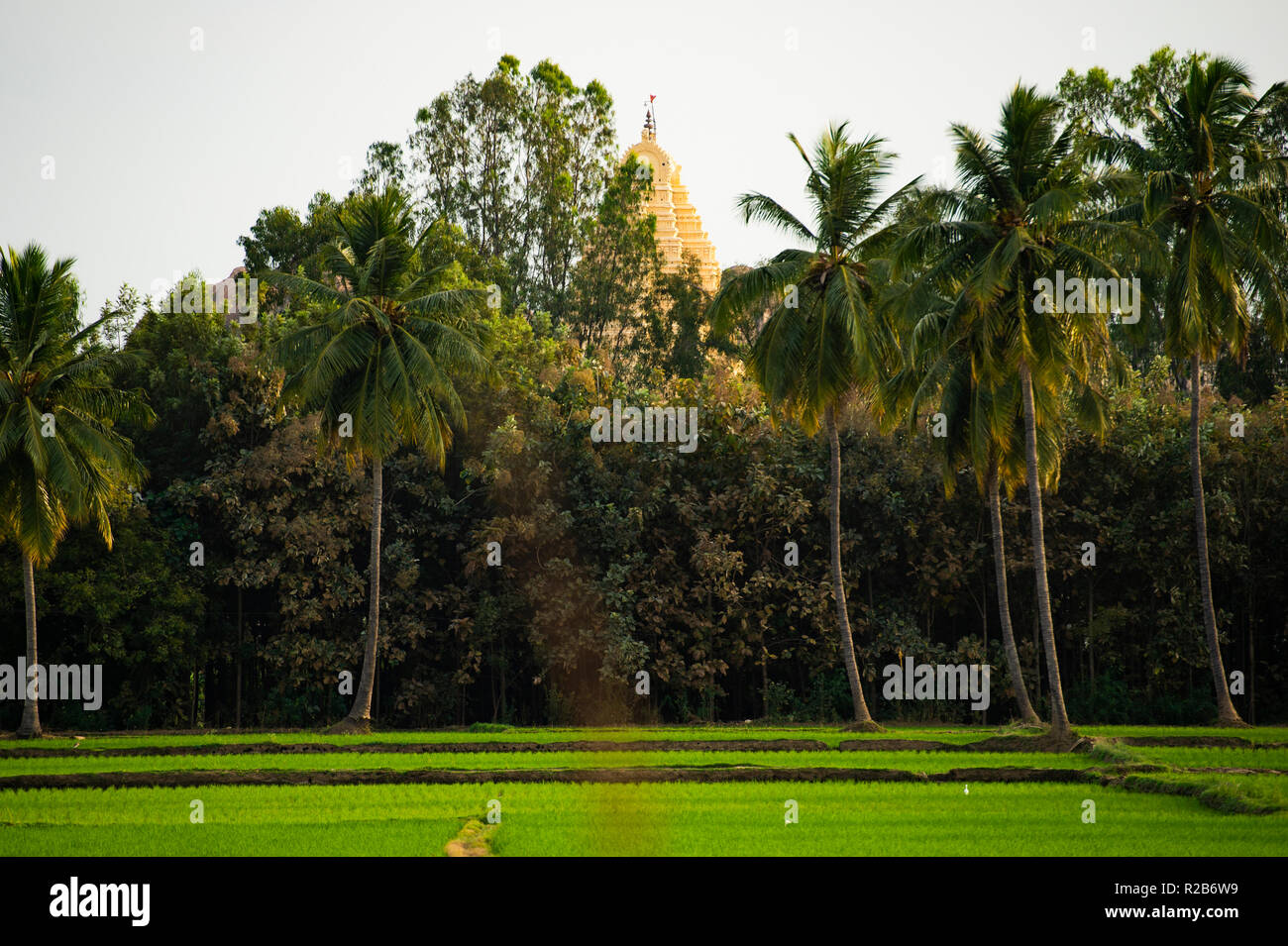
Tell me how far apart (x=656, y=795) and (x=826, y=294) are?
46.7ft

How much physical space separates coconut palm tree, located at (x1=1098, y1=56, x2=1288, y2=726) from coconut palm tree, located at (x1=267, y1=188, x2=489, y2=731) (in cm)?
1510

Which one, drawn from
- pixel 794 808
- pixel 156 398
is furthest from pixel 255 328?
pixel 794 808

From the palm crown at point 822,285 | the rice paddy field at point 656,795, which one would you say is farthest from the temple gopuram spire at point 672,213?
the rice paddy field at point 656,795

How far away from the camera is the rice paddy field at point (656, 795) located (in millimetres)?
12188

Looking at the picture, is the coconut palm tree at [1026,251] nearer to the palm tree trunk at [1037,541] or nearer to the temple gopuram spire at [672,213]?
the palm tree trunk at [1037,541]

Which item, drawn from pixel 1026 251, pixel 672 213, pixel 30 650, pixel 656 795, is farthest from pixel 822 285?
pixel 672 213

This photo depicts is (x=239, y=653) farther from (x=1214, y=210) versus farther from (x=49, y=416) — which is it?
(x=1214, y=210)

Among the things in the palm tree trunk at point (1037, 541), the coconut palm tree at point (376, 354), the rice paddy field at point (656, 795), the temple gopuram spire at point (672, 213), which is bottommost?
the rice paddy field at point (656, 795)

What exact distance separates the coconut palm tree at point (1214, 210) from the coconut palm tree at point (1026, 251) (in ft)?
9.31

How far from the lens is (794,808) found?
14.0 metres

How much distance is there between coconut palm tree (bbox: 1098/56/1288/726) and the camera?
2577 cm

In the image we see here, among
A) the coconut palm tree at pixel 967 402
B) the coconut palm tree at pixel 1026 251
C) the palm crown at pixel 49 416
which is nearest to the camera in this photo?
the coconut palm tree at pixel 1026 251

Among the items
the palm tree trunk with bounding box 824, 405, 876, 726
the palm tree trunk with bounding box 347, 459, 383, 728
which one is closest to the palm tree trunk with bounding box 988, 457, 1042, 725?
the palm tree trunk with bounding box 824, 405, 876, 726

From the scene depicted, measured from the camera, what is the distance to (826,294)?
27.1 m
